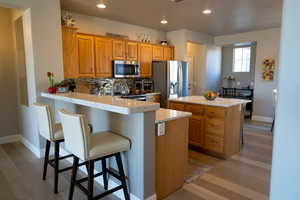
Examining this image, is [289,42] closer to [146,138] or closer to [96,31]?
[146,138]

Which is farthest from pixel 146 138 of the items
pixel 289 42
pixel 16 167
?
pixel 16 167

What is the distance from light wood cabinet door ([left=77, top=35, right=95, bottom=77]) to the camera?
13.1 feet

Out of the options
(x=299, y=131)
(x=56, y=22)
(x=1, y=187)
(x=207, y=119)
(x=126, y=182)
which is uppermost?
(x=56, y=22)

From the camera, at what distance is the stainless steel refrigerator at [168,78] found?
5059 millimetres

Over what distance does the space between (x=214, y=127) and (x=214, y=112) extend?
0.84 ft

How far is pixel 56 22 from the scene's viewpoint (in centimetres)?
325

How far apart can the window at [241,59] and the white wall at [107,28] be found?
145 inches

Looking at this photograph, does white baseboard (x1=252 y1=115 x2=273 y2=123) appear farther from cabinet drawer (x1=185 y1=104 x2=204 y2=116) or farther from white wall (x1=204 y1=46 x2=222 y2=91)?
cabinet drawer (x1=185 y1=104 x2=204 y2=116)

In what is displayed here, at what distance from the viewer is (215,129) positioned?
3242 mm

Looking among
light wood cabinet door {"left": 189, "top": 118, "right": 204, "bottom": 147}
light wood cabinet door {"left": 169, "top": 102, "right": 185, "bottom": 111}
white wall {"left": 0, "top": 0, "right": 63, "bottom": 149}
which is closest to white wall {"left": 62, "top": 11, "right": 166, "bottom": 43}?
white wall {"left": 0, "top": 0, "right": 63, "bottom": 149}

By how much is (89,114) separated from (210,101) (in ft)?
6.77

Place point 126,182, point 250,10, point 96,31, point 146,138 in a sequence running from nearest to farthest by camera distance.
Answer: point 146,138
point 126,182
point 250,10
point 96,31

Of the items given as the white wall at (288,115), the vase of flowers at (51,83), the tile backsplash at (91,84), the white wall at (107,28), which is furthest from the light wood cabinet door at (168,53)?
the white wall at (288,115)

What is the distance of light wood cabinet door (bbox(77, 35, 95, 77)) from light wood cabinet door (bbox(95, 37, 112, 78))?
0.12 metres
